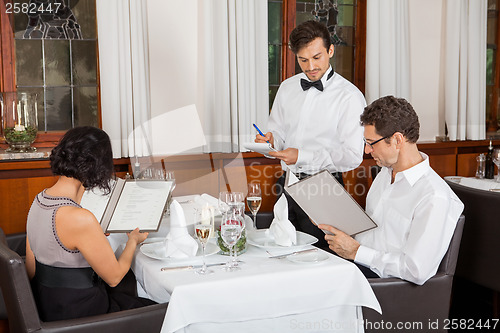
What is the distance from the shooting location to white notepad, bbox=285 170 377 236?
6.99 feet

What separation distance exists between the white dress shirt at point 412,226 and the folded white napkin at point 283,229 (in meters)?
0.27

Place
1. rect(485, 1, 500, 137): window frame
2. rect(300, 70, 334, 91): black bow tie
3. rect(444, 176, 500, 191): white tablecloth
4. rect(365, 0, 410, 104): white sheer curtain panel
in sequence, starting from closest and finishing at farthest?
rect(300, 70, 334, 91): black bow tie → rect(444, 176, 500, 191): white tablecloth → rect(365, 0, 410, 104): white sheer curtain panel → rect(485, 1, 500, 137): window frame

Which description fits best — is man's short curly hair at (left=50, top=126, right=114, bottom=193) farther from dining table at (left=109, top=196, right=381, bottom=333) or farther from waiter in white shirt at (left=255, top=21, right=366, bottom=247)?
waiter in white shirt at (left=255, top=21, right=366, bottom=247)

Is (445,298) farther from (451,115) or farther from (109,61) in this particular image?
(451,115)

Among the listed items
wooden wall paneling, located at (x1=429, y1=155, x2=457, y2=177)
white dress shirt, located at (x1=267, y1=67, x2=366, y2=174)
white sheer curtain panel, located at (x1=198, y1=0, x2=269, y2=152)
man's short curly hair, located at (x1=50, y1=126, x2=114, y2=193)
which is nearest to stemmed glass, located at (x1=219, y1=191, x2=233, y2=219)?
man's short curly hair, located at (x1=50, y1=126, x2=114, y2=193)

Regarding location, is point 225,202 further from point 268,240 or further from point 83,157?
point 83,157

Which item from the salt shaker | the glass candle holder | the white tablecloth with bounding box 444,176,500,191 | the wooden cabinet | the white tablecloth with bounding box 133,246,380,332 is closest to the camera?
the white tablecloth with bounding box 133,246,380,332

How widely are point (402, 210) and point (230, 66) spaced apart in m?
2.36

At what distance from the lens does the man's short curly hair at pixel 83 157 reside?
201cm

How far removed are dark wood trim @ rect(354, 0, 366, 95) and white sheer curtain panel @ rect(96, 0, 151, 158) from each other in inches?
74.4

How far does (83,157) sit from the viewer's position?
79.5 inches

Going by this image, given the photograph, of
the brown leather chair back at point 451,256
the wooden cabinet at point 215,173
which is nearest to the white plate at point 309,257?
the brown leather chair back at point 451,256

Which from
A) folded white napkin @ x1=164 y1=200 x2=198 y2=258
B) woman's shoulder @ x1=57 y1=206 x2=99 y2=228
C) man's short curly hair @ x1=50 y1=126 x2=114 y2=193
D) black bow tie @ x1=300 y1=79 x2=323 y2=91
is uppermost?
black bow tie @ x1=300 y1=79 x2=323 y2=91

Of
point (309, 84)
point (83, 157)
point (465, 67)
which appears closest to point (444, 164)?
point (465, 67)
